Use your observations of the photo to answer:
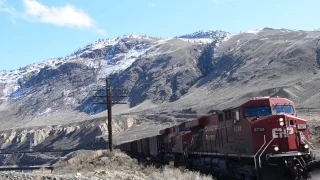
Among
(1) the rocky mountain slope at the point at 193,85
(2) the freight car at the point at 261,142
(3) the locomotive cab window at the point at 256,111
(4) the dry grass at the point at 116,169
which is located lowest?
(4) the dry grass at the point at 116,169

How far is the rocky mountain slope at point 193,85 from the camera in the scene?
91375 mm

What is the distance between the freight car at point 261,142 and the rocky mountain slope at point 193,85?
1551 inches

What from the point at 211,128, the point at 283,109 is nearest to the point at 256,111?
the point at 283,109

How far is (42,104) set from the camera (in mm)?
179625

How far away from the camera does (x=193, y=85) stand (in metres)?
137

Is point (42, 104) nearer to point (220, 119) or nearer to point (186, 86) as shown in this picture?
point (186, 86)

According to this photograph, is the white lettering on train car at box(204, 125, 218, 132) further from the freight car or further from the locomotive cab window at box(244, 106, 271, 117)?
the locomotive cab window at box(244, 106, 271, 117)

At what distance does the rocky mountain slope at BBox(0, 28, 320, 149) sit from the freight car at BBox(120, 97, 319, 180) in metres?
39.4

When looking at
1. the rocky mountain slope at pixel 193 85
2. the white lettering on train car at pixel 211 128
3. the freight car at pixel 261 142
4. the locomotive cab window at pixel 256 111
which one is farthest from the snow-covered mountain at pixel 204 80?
the locomotive cab window at pixel 256 111

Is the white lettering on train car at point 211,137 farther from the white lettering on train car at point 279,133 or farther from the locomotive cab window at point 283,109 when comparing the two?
the white lettering on train car at point 279,133

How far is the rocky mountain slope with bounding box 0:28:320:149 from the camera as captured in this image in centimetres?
9138

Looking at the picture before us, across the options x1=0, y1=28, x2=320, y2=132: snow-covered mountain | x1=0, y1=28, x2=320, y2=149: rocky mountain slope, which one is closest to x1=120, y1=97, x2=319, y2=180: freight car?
x1=0, y1=28, x2=320, y2=149: rocky mountain slope

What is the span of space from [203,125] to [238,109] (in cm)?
689

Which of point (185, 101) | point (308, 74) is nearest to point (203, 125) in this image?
point (308, 74)
